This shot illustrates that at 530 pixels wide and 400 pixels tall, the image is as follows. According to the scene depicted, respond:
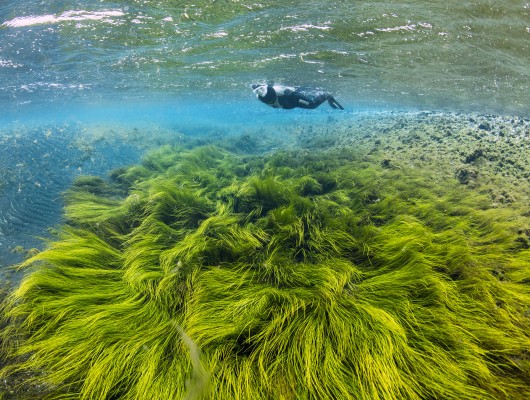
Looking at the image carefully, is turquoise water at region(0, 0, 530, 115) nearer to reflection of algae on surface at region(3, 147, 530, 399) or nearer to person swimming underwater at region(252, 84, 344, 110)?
person swimming underwater at region(252, 84, 344, 110)

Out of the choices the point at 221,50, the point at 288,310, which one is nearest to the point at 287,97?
the point at 288,310

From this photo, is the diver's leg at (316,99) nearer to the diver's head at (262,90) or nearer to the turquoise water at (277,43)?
the diver's head at (262,90)

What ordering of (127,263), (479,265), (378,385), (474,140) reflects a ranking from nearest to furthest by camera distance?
(378,385), (479,265), (127,263), (474,140)

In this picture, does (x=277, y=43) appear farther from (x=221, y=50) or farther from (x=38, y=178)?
(x=38, y=178)

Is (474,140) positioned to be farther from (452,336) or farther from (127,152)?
(127,152)

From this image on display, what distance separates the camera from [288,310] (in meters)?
2.58

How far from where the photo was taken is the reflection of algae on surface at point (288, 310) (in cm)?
209

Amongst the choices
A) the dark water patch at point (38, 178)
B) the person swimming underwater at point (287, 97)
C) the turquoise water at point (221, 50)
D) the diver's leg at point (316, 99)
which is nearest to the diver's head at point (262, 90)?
the person swimming underwater at point (287, 97)

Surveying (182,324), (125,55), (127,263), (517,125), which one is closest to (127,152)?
(125,55)

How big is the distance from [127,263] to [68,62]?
18.9 m

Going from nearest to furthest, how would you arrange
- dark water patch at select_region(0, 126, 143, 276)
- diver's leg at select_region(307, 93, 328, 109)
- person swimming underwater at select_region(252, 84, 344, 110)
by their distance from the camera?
dark water patch at select_region(0, 126, 143, 276) → person swimming underwater at select_region(252, 84, 344, 110) → diver's leg at select_region(307, 93, 328, 109)

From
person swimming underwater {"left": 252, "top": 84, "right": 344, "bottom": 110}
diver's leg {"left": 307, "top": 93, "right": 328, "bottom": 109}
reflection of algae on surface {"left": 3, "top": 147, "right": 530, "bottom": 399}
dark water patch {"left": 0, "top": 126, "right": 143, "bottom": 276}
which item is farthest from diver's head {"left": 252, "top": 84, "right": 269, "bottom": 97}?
dark water patch {"left": 0, "top": 126, "right": 143, "bottom": 276}

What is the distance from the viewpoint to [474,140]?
8.40 metres

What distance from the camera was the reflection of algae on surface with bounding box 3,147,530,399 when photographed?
209cm
